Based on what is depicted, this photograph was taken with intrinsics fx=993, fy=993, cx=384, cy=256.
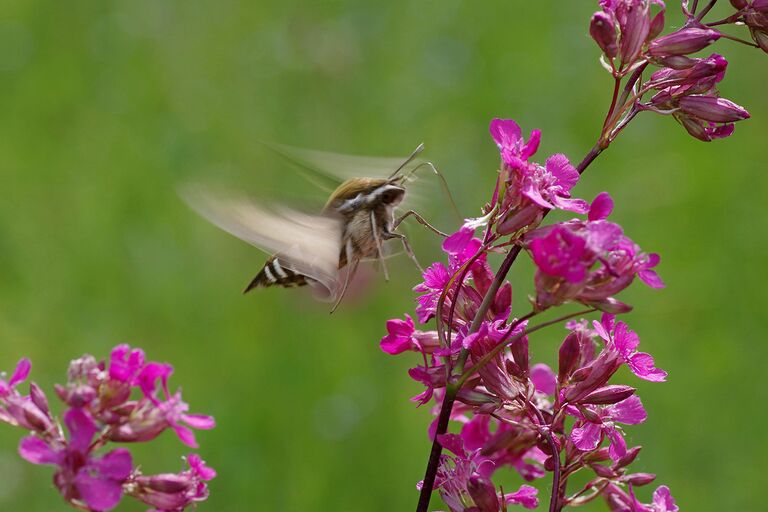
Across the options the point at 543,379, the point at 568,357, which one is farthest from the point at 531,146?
the point at 543,379

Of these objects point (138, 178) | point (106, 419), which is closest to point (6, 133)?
point (138, 178)

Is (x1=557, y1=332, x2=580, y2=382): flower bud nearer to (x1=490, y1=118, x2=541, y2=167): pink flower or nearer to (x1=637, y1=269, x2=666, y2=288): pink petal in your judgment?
(x1=637, y1=269, x2=666, y2=288): pink petal

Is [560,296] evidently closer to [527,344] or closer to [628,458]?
[527,344]

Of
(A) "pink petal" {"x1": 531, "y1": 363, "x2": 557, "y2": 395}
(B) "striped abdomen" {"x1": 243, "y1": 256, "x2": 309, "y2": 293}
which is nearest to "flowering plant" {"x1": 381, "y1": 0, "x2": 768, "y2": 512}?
(A) "pink petal" {"x1": 531, "y1": 363, "x2": 557, "y2": 395}

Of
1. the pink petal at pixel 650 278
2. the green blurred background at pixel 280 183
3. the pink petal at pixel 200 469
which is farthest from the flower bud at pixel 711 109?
the green blurred background at pixel 280 183

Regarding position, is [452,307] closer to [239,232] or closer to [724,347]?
[239,232]
